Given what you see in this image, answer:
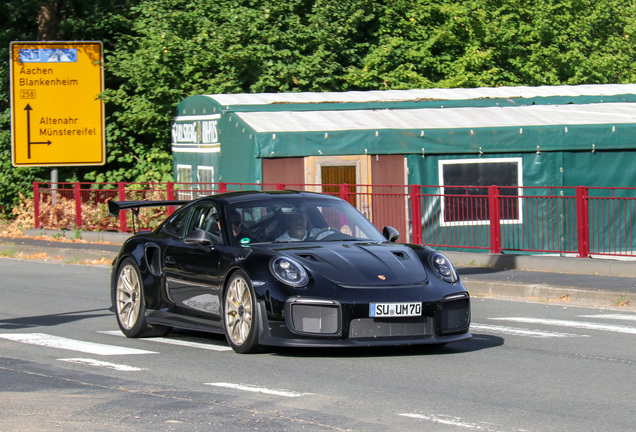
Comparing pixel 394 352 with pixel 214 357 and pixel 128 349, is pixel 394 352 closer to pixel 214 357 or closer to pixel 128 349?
pixel 214 357

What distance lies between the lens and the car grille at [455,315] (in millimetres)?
9398

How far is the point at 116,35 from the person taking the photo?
34375 mm

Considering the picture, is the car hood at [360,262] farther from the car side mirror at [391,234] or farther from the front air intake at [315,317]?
the car side mirror at [391,234]

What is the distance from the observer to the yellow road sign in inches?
1144

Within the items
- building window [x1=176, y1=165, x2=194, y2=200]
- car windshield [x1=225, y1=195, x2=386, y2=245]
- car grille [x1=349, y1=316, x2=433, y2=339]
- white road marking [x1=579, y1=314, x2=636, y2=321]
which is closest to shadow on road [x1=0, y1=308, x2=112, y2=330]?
car windshield [x1=225, y1=195, x2=386, y2=245]

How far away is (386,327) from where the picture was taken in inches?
362

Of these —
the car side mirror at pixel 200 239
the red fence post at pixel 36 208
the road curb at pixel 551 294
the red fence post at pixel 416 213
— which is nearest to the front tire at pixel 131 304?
the car side mirror at pixel 200 239

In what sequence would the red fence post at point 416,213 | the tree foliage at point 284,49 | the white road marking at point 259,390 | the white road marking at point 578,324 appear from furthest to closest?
the tree foliage at point 284,49 < the red fence post at point 416,213 < the white road marking at point 578,324 < the white road marking at point 259,390

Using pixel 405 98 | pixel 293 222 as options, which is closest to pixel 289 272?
pixel 293 222

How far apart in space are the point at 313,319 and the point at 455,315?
122 cm

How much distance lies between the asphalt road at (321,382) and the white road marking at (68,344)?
0.02 meters

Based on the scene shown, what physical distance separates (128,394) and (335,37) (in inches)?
1033

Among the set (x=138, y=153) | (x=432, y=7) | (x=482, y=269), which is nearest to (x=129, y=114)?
(x=138, y=153)

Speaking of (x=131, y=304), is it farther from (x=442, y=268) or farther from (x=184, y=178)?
(x=184, y=178)
